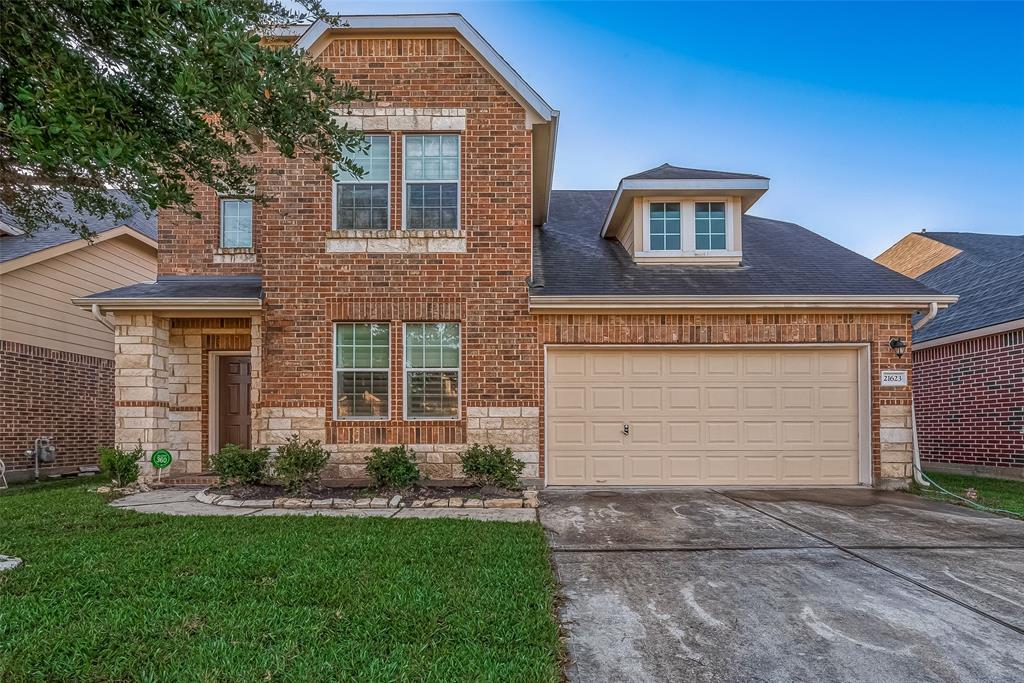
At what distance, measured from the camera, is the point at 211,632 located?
3.01 metres

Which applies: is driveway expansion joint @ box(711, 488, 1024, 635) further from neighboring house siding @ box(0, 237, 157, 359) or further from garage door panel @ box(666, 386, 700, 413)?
neighboring house siding @ box(0, 237, 157, 359)

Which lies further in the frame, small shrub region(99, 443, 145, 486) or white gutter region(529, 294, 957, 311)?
Result: white gutter region(529, 294, 957, 311)

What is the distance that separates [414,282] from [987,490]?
378 inches

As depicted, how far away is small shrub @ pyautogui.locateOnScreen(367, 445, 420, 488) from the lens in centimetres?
745

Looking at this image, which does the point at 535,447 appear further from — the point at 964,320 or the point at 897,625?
the point at 964,320

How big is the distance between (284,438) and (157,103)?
4.98m

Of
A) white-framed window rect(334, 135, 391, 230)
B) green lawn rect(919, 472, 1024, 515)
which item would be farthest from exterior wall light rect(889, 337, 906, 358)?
white-framed window rect(334, 135, 391, 230)

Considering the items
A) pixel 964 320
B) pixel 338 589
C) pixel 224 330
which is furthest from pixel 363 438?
pixel 964 320

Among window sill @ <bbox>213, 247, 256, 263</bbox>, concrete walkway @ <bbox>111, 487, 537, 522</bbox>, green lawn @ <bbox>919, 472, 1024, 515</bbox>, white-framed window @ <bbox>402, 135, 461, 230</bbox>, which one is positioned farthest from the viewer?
window sill @ <bbox>213, 247, 256, 263</bbox>

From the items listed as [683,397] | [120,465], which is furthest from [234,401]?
[683,397]

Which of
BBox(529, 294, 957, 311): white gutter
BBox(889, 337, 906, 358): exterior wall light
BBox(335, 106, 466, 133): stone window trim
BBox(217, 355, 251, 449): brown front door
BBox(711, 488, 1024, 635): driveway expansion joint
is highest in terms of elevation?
BBox(335, 106, 466, 133): stone window trim

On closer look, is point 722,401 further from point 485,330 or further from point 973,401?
point 973,401

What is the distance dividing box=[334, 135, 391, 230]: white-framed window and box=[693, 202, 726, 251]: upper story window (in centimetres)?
552

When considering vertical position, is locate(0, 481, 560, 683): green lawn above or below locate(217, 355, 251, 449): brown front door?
below
